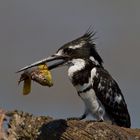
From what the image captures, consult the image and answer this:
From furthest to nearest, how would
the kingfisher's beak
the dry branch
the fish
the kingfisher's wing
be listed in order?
the kingfisher's wing, the kingfisher's beak, the fish, the dry branch

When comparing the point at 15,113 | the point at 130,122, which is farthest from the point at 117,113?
the point at 15,113

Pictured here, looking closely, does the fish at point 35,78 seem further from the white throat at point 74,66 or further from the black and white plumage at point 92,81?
the white throat at point 74,66

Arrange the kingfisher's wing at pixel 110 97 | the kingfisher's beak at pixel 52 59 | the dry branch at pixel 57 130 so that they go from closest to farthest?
1. the dry branch at pixel 57 130
2. the kingfisher's beak at pixel 52 59
3. the kingfisher's wing at pixel 110 97

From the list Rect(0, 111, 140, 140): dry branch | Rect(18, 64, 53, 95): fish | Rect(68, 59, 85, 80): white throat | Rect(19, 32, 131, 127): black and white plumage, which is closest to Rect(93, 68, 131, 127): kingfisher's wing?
Rect(19, 32, 131, 127): black and white plumage

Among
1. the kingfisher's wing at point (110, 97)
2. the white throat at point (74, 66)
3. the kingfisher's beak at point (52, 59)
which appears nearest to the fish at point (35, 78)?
the kingfisher's beak at point (52, 59)

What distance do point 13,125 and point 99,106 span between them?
2103mm

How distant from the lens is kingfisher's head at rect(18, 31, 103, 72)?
9391 mm

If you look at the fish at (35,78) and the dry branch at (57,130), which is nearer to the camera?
the dry branch at (57,130)

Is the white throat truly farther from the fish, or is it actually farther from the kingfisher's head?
the fish

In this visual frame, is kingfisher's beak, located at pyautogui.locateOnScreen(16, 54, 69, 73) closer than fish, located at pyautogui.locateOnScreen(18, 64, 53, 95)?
No

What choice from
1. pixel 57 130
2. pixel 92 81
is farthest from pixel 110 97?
pixel 57 130

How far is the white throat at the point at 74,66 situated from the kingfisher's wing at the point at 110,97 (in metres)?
0.24

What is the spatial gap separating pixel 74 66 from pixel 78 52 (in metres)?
0.21

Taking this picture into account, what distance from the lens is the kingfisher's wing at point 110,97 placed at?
9.54 m
